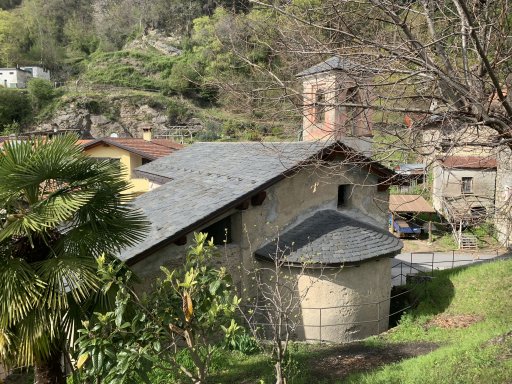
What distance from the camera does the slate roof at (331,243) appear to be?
1055 cm

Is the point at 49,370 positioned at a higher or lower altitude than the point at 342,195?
lower

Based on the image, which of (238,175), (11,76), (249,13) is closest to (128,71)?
(11,76)

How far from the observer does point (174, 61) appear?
6831cm

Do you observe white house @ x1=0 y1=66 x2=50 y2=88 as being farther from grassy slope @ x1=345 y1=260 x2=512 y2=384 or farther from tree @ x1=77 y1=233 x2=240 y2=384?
tree @ x1=77 y1=233 x2=240 y2=384

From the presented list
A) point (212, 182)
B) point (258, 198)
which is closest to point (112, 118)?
point (212, 182)

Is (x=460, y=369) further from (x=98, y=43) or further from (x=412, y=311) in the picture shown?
(x=98, y=43)

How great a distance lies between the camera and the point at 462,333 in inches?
414

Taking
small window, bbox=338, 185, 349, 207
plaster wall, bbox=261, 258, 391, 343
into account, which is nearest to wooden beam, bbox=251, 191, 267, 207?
plaster wall, bbox=261, 258, 391, 343

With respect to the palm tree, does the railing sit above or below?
below

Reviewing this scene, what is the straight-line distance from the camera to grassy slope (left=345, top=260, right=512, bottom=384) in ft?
22.0

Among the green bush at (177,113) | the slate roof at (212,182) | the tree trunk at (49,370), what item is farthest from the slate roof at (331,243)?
the green bush at (177,113)

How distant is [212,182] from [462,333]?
730cm

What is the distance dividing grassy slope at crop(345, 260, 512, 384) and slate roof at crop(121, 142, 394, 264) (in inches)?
134

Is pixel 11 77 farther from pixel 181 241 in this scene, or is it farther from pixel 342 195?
pixel 181 241
